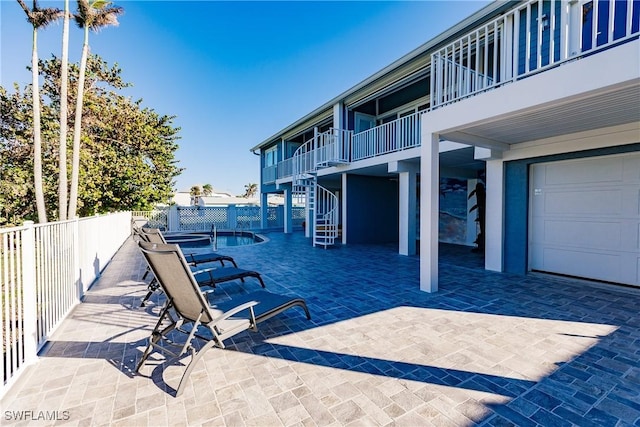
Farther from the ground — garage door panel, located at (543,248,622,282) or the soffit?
the soffit

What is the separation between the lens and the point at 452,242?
11508 mm

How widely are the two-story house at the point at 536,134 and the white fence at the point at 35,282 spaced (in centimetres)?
511

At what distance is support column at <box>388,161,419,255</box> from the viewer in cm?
884

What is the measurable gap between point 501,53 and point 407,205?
4.93 metres

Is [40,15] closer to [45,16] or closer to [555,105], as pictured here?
[45,16]

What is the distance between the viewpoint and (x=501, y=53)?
493cm

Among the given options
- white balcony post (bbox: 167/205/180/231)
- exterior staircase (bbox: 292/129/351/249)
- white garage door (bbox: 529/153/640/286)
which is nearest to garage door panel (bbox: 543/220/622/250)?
white garage door (bbox: 529/153/640/286)

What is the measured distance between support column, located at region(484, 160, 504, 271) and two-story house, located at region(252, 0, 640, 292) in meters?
0.02

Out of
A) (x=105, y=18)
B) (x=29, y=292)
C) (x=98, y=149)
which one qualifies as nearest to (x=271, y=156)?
(x=98, y=149)

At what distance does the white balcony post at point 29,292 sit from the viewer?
254 cm

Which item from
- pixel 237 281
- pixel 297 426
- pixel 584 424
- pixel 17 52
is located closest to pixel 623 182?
pixel 584 424

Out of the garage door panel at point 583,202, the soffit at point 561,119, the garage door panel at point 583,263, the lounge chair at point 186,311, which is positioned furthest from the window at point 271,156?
the lounge chair at point 186,311

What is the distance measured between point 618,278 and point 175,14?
15.1 metres

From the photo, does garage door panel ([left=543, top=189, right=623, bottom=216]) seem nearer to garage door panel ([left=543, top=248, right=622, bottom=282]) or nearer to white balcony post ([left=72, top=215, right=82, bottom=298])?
garage door panel ([left=543, top=248, right=622, bottom=282])
